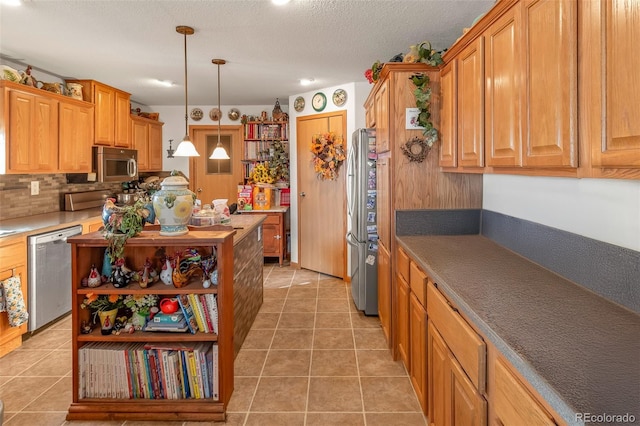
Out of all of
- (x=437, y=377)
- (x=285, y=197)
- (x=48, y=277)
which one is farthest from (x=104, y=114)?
(x=437, y=377)

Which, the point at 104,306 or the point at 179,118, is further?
the point at 179,118

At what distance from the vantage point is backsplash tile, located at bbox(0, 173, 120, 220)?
3742mm

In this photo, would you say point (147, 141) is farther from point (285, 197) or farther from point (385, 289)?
point (385, 289)

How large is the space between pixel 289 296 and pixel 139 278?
2.32 m

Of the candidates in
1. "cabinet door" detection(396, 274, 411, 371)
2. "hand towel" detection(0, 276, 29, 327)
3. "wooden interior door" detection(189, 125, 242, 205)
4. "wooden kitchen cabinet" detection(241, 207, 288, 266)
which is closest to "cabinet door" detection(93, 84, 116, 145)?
"wooden interior door" detection(189, 125, 242, 205)

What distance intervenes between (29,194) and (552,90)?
177 inches

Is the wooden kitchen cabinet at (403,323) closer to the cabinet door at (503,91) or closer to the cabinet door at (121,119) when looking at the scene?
the cabinet door at (503,91)

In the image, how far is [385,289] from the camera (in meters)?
3.13

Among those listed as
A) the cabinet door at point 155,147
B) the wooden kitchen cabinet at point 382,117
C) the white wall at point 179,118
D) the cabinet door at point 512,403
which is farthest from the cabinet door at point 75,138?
the cabinet door at point 512,403

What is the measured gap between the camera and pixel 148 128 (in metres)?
5.74

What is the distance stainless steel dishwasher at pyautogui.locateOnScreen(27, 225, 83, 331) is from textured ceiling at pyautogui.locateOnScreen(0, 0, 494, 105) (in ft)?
5.17

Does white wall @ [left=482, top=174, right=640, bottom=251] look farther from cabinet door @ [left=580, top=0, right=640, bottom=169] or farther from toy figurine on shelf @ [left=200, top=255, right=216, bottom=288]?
toy figurine on shelf @ [left=200, top=255, right=216, bottom=288]

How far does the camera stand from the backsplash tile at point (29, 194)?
147 inches

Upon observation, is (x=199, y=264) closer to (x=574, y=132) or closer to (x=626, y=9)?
(x=574, y=132)
